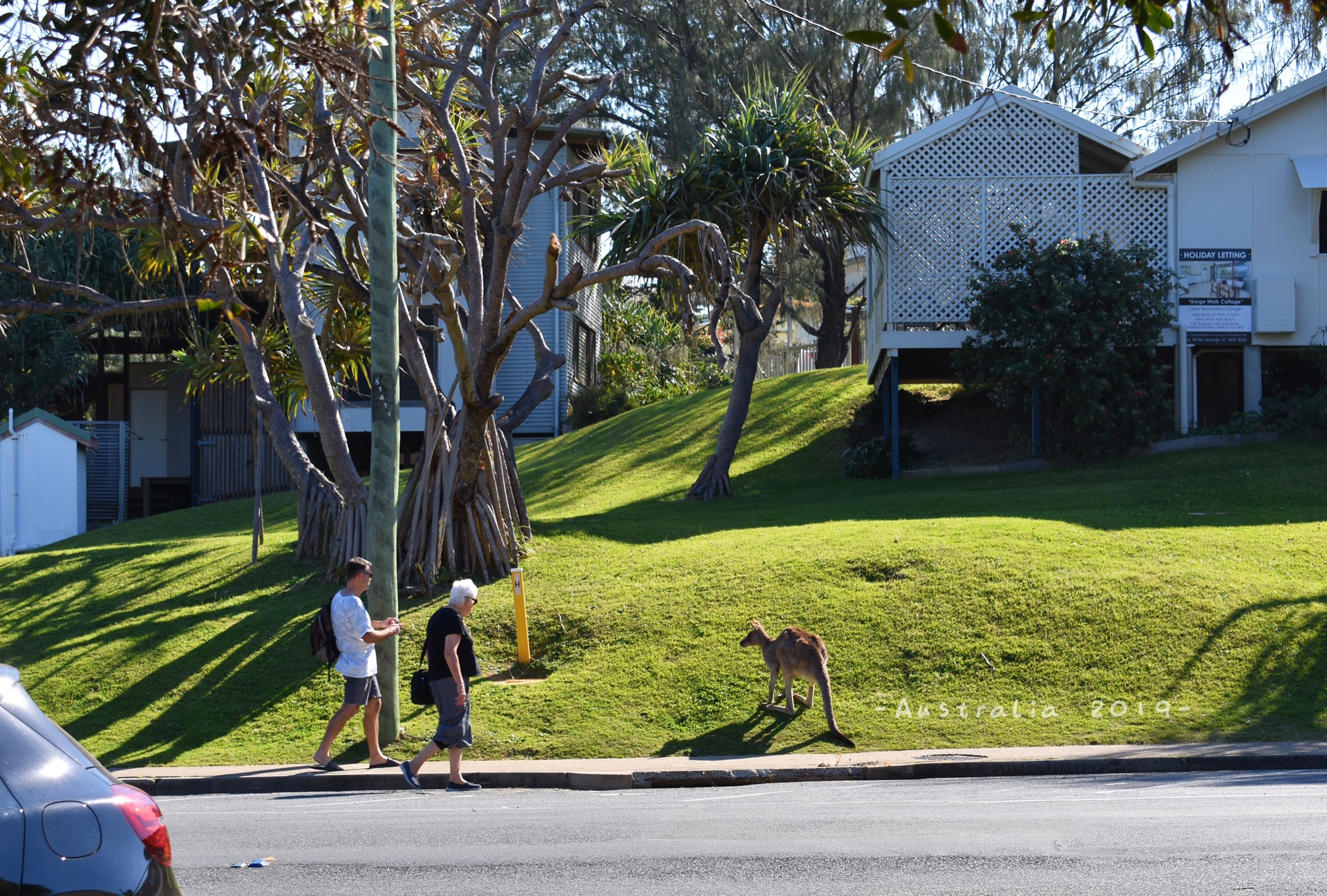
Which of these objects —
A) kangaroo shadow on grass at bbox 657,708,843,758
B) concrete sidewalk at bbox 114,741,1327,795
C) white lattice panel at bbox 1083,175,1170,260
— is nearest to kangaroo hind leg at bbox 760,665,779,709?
kangaroo shadow on grass at bbox 657,708,843,758

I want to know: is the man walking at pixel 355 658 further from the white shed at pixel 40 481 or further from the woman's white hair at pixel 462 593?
the white shed at pixel 40 481

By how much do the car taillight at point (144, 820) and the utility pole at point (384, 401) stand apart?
7.40m

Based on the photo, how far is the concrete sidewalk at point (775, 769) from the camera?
10.0 meters

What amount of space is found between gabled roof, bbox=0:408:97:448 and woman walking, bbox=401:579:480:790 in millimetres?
15081

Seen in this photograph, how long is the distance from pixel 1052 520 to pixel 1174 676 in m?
4.30

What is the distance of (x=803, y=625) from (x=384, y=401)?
15.8ft

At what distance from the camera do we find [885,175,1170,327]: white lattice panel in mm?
21672

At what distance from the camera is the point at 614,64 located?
31562 millimetres

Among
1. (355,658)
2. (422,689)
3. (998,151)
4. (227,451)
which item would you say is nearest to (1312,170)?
(998,151)

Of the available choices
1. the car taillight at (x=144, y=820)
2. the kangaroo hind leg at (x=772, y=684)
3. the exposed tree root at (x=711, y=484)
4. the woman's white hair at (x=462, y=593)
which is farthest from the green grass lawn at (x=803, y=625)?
the car taillight at (x=144, y=820)

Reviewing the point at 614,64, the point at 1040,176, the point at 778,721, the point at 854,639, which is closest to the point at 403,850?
the point at 778,721

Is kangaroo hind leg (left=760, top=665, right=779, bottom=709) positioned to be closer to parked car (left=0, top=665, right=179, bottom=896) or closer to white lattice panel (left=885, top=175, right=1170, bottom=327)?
parked car (left=0, top=665, right=179, bottom=896)

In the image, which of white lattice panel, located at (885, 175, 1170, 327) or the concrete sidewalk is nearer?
the concrete sidewalk

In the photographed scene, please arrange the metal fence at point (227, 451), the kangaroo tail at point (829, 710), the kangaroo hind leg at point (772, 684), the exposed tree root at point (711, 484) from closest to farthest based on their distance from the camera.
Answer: the kangaroo tail at point (829, 710) → the kangaroo hind leg at point (772, 684) → the exposed tree root at point (711, 484) → the metal fence at point (227, 451)
